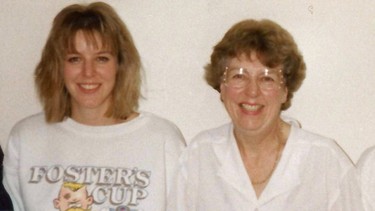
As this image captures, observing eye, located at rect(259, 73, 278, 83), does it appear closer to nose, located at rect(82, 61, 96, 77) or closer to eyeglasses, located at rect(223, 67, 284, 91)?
eyeglasses, located at rect(223, 67, 284, 91)

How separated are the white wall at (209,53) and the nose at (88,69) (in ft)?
1.13

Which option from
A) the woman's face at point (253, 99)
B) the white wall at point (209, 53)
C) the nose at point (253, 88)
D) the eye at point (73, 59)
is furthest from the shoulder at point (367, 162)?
the eye at point (73, 59)

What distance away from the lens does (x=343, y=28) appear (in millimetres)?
2039

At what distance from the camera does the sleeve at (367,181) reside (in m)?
1.78

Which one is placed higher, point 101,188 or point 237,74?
point 237,74

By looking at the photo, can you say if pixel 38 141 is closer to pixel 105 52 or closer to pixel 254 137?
pixel 105 52

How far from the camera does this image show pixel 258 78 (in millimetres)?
1740

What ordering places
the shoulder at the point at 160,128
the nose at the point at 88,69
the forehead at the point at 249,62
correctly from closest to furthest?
1. the forehead at the point at 249,62
2. the nose at the point at 88,69
3. the shoulder at the point at 160,128

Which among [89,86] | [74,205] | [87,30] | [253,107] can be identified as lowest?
[74,205]

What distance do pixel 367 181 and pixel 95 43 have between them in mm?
1074

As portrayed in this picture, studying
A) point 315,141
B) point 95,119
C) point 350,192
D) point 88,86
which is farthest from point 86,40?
point 350,192

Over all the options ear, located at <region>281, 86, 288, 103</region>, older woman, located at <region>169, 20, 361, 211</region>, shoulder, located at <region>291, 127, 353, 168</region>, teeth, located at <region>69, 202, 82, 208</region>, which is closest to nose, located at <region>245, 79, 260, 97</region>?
older woman, located at <region>169, 20, 361, 211</region>

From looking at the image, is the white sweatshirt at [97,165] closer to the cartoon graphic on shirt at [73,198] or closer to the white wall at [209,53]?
the cartoon graphic on shirt at [73,198]

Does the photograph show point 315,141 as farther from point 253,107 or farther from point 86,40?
point 86,40
